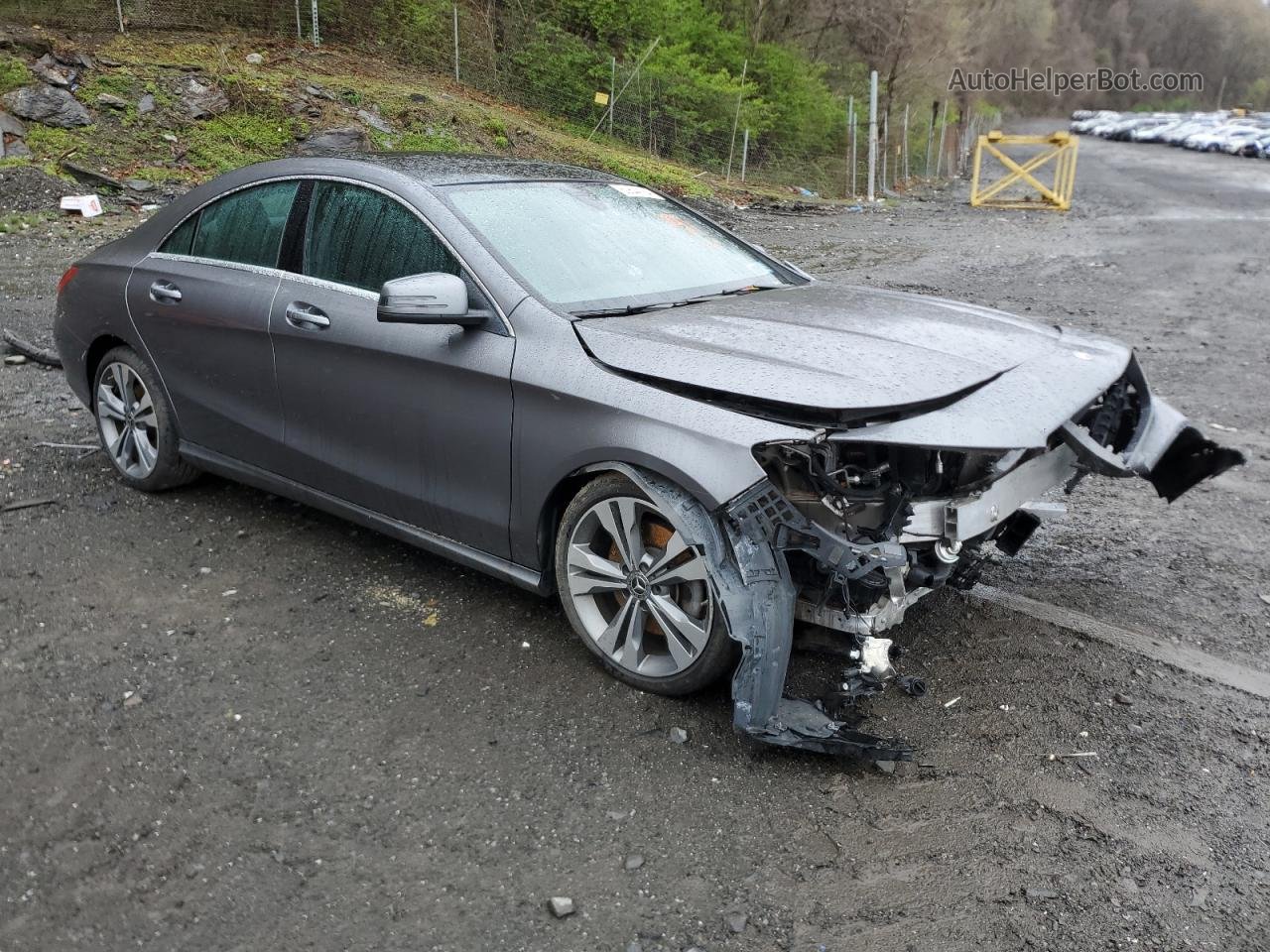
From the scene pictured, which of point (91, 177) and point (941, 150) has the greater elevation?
point (941, 150)

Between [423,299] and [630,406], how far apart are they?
781mm

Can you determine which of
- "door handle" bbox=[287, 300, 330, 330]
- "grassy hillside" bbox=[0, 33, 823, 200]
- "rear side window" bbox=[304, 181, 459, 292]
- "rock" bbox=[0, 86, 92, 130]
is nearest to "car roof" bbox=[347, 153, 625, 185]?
"rear side window" bbox=[304, 181, 459, 292]

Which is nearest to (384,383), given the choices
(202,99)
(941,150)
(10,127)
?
(10,127)

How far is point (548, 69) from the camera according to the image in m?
22.2

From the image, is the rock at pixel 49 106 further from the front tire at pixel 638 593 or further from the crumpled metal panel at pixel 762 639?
the crumpled metal panel at pixel 762 639

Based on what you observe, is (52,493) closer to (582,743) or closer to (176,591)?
(176,591)

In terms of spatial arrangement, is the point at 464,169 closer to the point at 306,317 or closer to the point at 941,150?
the point at 306,317

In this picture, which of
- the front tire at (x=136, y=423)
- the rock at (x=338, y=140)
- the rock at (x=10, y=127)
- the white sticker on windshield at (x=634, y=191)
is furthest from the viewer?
the rock at (x=338, y=140)

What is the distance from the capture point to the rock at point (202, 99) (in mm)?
16641

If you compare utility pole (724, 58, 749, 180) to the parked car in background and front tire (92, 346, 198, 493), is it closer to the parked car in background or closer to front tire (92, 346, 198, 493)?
front tire (92, 346, 198, 493)

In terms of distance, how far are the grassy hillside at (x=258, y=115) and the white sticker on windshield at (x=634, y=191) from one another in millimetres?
12146

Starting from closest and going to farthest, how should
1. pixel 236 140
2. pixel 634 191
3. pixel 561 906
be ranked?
pixel 561 906, pixel 634 191, pixel 236 140

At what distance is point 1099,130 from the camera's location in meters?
71.1

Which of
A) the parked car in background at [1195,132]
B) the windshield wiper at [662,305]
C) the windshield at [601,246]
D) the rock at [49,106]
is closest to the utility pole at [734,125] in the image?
the rock at [49,106]
